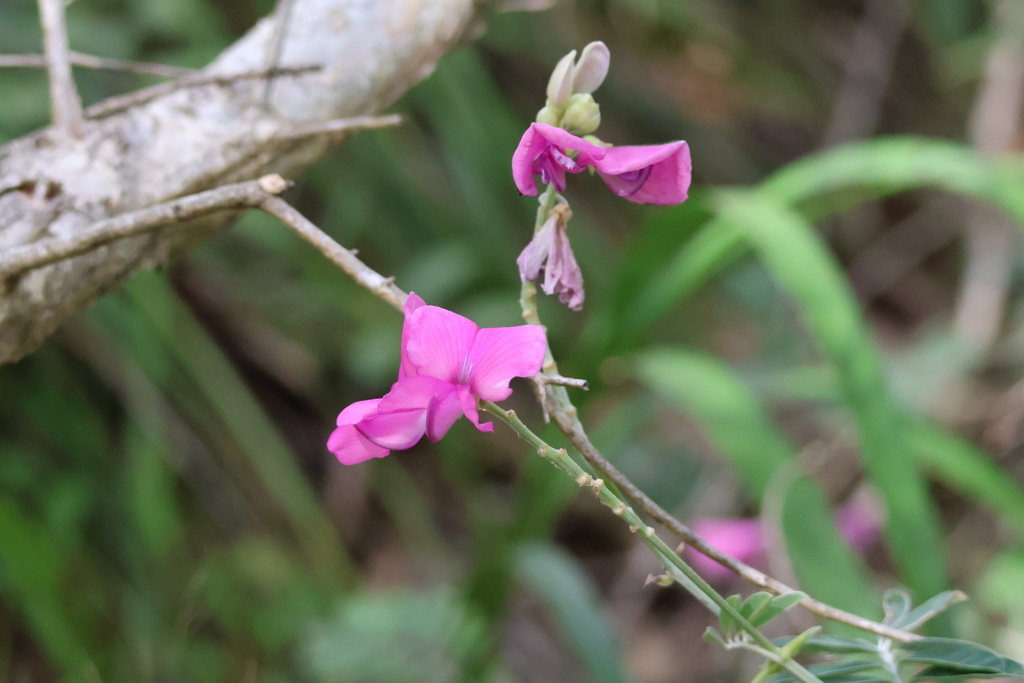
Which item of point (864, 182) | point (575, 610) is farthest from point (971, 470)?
point (575, 610)

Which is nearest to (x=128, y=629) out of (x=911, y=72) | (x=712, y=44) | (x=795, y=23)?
(x=712, y=44)

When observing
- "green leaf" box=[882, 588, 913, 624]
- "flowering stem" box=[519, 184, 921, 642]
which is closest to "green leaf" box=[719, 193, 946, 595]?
"green leaf" box=[882, 588, 913, 624]

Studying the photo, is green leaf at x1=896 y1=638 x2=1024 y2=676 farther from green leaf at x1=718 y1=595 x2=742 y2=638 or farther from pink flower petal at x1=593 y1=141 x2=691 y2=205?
pink flower petal at x1=593 y1=141 x2=691 y2=205

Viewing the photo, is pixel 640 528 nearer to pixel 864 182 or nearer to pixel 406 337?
pixel 406 337

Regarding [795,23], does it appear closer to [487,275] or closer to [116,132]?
[487,275]

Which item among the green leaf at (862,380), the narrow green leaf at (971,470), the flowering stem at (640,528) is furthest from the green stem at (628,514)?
the narrow green leaf at (971,470)
